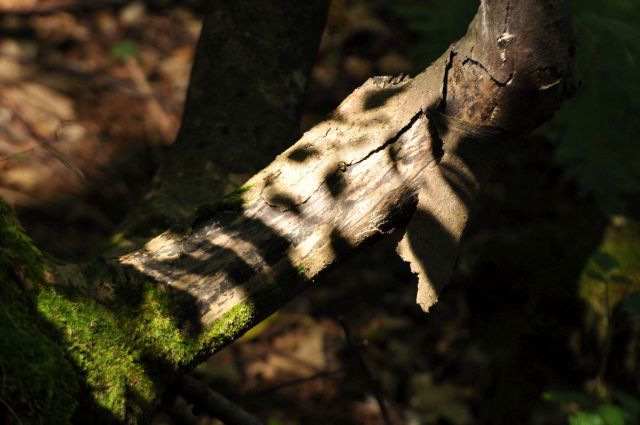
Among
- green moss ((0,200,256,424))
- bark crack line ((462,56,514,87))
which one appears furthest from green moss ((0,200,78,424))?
bark crack line ((462,56,514,87))

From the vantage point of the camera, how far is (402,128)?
172 cm

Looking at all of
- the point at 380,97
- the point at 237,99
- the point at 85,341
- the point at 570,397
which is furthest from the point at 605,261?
the point at 85,341

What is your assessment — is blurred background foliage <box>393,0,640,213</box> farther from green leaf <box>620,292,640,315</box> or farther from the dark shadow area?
the dark shadow area

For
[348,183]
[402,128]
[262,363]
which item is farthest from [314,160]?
[262,363]

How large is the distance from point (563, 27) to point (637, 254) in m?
3.05

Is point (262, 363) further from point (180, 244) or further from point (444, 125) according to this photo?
point (444, 125)

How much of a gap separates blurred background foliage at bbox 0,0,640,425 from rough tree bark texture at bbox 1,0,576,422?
5.92 feet

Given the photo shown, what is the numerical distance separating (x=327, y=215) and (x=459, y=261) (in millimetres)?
2903

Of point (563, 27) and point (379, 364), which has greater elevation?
point (563, 27)

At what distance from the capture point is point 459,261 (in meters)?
4.48

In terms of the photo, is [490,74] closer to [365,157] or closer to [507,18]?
[507,18]

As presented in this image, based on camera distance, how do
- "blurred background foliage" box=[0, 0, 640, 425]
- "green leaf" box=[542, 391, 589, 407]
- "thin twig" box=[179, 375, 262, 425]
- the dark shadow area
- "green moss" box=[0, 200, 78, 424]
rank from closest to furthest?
"green moss" box=[0, 200, 78, 424] → the dark shadow area → "thin twig" box=[179, 375, 262, 425] → "green leaf" box=[542, 391, 589, 407] → "blurred background foliage" box=[0, 0, 640, 425]

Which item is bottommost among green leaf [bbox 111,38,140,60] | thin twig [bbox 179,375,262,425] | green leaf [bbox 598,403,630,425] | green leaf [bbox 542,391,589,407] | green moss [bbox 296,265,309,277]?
green leaf [bbox 598,403,630,425]

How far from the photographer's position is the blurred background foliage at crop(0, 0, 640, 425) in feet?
12.8
